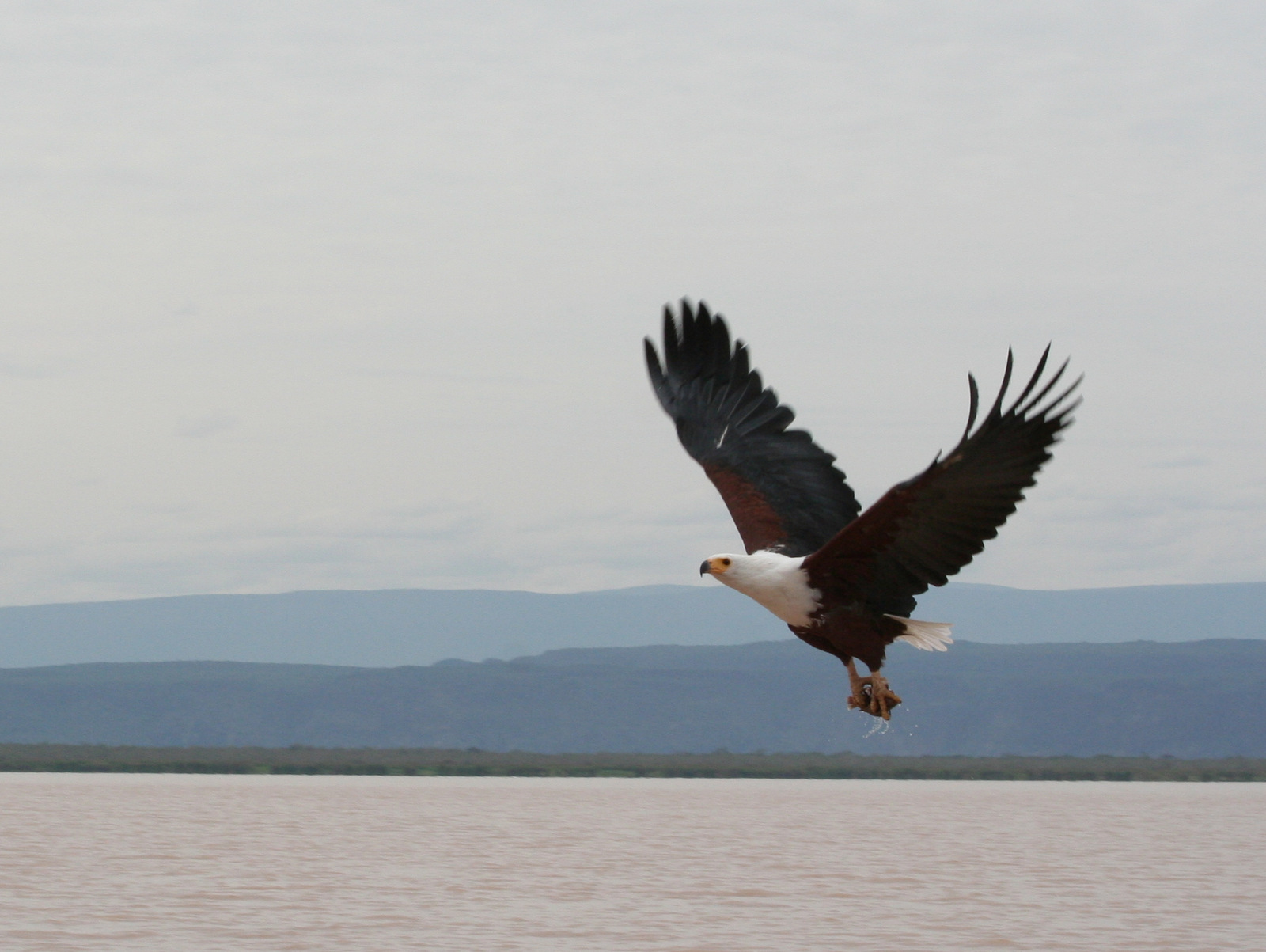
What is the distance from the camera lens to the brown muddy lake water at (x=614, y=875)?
4153cm

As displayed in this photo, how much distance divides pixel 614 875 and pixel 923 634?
41648 mm

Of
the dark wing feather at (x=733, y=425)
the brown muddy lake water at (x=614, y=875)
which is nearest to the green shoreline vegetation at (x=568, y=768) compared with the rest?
the brown muddy lake water at (x=614, y=875)

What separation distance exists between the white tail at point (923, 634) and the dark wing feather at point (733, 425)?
297cm

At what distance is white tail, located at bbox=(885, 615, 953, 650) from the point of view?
1712 centimetres

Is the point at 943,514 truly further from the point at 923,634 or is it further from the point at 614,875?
the point at 614,875

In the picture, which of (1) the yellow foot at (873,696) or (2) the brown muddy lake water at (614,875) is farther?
(2) the brown muddy lake water at (614,875)

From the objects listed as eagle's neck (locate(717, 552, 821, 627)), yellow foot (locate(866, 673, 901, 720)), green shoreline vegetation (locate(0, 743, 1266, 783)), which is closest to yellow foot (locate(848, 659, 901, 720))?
yellow foot (locate(866, 673, 901, 720))

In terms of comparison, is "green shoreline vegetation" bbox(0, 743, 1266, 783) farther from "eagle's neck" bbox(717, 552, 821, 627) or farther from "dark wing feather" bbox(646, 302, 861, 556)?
"eagle's neck" bbox(717, 552, 821, 627)

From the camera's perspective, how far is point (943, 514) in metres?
16.5

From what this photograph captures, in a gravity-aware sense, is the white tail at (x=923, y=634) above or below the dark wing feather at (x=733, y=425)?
below

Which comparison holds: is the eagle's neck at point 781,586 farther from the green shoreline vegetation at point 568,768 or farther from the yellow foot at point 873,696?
the green shoreline vegetation at point 568,768

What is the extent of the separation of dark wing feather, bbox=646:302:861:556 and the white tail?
2.97 meters

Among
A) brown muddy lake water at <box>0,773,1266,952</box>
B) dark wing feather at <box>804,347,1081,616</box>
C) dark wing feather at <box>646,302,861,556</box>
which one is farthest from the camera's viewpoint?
brown muddy lake water at <box>0,773,1266,952</box>

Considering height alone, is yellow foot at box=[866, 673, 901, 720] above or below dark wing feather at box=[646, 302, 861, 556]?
below
